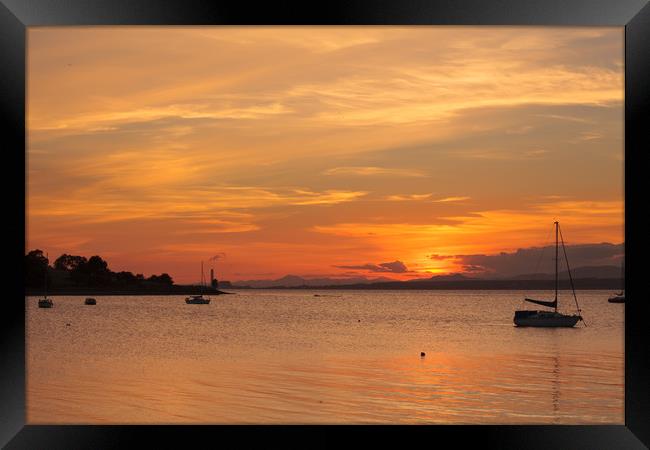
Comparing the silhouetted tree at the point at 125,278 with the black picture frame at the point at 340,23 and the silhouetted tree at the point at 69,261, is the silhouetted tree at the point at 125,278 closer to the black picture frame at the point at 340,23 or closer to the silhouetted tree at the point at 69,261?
the silhouetted tree at the point at 69,261

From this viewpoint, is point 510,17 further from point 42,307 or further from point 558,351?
point 42,307

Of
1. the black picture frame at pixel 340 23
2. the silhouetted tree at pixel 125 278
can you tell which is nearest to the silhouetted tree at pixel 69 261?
the silhouetted tree at pixel 125 278

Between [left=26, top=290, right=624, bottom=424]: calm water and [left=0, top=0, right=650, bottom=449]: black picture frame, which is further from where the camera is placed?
[left=26, top=290, right=624, bottom=424]: calm water

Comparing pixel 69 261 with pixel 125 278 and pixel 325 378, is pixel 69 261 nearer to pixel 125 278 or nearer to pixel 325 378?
pixel 125 278

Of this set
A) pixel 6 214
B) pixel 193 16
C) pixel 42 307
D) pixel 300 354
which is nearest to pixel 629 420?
pixel 193 16

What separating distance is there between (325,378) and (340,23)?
42.0 feet

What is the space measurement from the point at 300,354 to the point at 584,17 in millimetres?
18590

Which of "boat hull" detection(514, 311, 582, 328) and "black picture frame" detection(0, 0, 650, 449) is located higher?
"black picture frame" detection(0, 0, 650, 449)

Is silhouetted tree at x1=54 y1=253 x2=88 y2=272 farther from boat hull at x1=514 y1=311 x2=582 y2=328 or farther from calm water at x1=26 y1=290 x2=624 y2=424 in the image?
boat hull at x1=514 y1=311 x2=582 y2=328

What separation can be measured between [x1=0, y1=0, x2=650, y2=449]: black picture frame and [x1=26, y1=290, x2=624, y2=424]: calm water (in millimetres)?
7126

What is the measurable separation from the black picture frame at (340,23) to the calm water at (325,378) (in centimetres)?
713

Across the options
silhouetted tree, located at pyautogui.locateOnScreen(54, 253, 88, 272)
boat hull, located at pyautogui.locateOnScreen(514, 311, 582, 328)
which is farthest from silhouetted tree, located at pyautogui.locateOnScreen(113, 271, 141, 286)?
boat hull, located at pyautogui.locateOnScreen(514, 311, 582, 328)

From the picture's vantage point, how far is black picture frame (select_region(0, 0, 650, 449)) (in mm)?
2949

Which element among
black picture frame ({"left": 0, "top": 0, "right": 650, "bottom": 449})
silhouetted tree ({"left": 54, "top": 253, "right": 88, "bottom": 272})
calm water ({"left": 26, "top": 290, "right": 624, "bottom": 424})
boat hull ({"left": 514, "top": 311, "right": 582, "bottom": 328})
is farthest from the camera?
silhouetted tree ({"left": 54, "top": 253, "right": 88, "bottom": 272})
